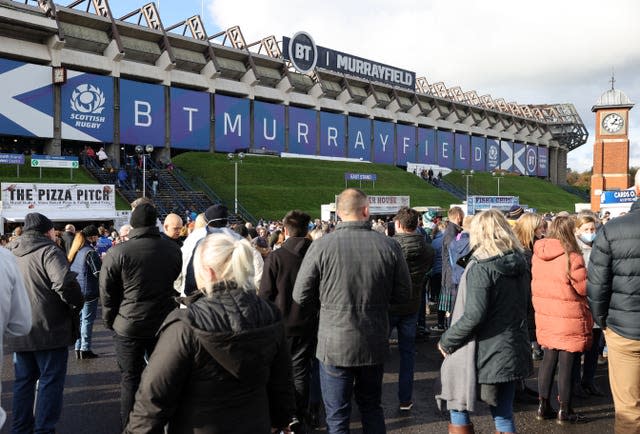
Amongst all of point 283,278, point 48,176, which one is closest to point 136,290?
point 283,278

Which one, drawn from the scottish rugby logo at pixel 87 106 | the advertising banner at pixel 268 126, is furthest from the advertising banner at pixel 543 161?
the scottish rugby logo at pixel 87 106

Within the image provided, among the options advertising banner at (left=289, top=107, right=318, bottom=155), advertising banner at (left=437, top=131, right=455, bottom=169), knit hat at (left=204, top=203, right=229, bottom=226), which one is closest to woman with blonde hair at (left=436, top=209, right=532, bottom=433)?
knit hat at (left=204, top=203, right=229, bottom=226)

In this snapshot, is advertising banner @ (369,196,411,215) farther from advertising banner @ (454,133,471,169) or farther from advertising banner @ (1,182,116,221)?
advertising banner @ (454,133,471,169)

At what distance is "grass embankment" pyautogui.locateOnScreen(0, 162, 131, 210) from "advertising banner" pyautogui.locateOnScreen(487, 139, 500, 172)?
53346 mm

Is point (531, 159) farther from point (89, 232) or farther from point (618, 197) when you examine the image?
point (89, 232)

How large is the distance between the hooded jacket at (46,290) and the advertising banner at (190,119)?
39.9m

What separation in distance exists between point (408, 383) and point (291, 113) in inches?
1831

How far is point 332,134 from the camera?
53.8m

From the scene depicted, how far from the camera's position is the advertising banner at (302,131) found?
50562mm

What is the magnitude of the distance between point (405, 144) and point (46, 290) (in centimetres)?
5819

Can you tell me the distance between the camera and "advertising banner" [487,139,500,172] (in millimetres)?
71938

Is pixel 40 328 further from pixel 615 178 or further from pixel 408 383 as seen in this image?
pixel 615 178

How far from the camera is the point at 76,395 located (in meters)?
5.86

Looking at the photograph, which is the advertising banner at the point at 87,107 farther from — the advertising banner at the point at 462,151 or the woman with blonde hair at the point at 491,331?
the advertising banner at the point at 462,151
